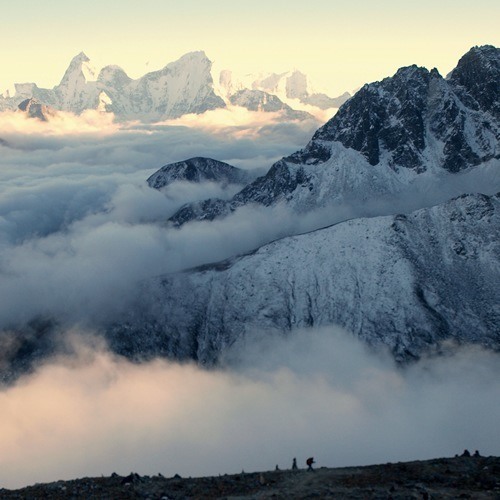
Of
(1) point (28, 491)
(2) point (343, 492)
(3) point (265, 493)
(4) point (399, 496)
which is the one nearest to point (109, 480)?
(1) point (28, 491)

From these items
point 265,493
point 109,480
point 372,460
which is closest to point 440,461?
point 265,493

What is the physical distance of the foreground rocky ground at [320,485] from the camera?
206ft

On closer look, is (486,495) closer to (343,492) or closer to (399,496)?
(399,496)

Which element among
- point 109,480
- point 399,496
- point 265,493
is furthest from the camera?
point 109,480

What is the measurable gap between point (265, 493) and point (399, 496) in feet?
43.9

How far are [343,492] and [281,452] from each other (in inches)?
5532

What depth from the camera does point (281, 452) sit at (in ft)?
650

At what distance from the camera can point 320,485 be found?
66375 mm

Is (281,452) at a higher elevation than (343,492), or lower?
lower

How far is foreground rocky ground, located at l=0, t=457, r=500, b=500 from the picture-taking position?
62938 mm

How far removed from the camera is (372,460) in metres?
180

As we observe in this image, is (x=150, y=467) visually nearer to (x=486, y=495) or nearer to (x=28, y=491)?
(x=28, y=491)

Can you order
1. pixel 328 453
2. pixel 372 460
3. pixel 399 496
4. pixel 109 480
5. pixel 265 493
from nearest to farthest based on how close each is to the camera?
1. pixel 399 496
2. pixel 265 493
3. pixel 109 480
4. pixel 372 460
5. pixel 328 453

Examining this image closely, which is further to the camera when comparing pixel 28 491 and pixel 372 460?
pixel 372 460
